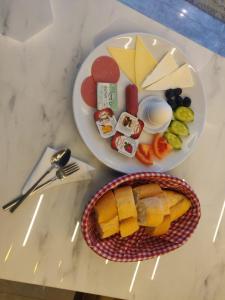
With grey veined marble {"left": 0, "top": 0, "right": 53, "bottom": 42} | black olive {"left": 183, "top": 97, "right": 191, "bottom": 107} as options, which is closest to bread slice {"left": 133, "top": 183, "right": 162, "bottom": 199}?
black olive {"left": 183, "top": 97, "right": 191, "bottom": 107}

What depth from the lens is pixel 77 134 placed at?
88 centimetres

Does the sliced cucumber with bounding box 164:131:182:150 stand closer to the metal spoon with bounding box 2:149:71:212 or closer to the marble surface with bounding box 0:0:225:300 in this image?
the marble surface with bounding box 0:0:225:300

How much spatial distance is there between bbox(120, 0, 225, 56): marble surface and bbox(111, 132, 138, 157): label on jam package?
0.41 m

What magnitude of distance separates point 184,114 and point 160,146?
0.10m

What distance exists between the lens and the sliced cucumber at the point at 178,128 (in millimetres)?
927

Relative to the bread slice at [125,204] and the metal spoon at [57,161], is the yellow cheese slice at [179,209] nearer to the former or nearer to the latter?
the bread slice at [125,204]

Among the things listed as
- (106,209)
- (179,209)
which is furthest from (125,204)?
(179,209)

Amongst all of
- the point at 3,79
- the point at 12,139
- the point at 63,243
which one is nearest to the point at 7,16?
the point at 3,79

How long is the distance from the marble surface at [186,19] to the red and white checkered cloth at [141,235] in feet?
1.57

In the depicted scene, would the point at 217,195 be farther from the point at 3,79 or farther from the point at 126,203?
the point at 3,79

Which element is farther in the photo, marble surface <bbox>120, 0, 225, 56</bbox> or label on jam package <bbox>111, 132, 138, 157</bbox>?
marble surface <bbox>120, 0, 225, 56</bbox>

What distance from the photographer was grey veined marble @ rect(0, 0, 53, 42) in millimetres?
838

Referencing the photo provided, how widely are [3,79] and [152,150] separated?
0.37 metres

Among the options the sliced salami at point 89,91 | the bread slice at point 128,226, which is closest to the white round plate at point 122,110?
the sliced salami at point 89,91
